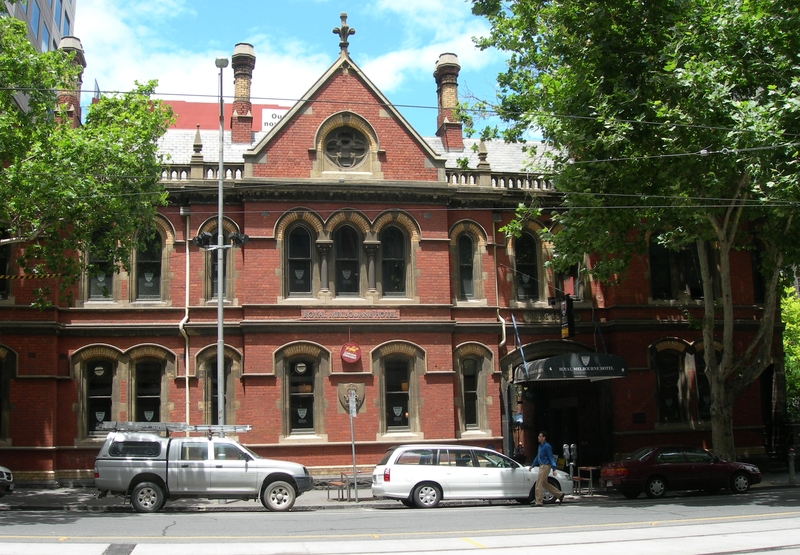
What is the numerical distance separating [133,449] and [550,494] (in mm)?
9445

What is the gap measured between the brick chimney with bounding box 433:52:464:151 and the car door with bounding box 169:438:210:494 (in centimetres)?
1644

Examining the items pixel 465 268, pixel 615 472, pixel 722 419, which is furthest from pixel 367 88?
pixel 722 419

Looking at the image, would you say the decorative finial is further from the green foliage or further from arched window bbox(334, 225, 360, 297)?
the green foliage

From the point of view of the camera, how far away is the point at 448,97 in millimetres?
31750

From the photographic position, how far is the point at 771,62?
1895 centimetres

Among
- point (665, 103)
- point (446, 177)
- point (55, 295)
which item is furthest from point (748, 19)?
point (55, 295)

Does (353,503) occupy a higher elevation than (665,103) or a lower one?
lower

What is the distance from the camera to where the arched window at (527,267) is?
2689cm

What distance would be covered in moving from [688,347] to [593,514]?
1216cm

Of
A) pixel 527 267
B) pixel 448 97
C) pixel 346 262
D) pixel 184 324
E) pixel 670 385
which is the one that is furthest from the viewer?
pixel 448 97

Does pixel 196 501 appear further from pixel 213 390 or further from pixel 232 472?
pixel 213 390

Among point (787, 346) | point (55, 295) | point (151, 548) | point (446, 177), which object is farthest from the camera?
point (787, 346)

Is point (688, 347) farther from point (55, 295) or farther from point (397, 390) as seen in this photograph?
point (55, 295)

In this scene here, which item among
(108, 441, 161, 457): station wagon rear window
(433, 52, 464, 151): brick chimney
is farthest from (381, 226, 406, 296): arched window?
(108, 441, 161, 457): station wagon rear window
